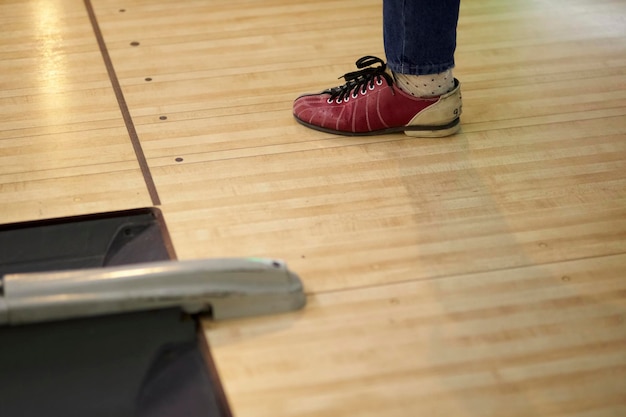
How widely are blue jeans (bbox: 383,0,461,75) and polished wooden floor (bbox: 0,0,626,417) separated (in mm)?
175

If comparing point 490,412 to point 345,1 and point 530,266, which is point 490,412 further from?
point 345,1

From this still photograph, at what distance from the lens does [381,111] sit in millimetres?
1969

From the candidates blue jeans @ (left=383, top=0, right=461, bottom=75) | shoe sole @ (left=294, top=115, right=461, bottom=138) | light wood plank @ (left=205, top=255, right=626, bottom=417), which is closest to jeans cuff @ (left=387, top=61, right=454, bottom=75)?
blue jeans @ (left=383, top=0, right=461, bottom=75)

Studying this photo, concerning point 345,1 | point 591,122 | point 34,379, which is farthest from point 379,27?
point 34,379

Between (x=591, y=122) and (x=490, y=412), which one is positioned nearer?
(x=490, y=412)

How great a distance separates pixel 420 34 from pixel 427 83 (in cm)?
13

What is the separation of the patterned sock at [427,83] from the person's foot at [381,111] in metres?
0.01

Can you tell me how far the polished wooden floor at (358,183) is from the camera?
4.58 feet

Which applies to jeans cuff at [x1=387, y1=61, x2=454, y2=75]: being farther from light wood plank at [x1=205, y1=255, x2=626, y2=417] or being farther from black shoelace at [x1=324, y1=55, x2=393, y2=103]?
light wood plank at [x1=205, y1=255, x2=626, y2=417]

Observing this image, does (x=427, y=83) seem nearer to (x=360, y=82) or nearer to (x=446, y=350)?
(x=360, y=82)

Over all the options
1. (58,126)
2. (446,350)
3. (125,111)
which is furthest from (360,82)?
(446,350)

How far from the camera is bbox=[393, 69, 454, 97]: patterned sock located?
6.35 ft

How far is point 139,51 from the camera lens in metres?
2.32

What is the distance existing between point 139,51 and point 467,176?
0.93m
